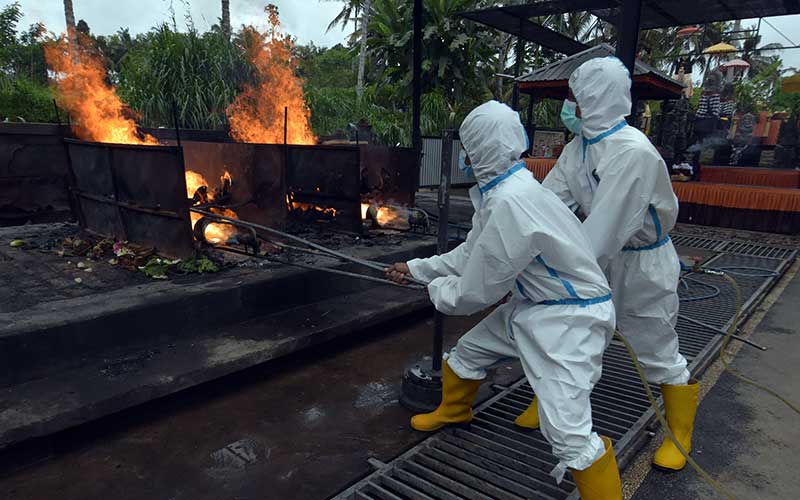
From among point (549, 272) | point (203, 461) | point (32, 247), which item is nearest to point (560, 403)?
point (549, 272)

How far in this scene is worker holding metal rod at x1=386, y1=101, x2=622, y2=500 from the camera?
2.11m

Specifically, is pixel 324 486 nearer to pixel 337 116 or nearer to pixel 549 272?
pixel 549 272

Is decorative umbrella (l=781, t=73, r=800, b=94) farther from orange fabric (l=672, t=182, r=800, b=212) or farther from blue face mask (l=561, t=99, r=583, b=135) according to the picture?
blue face mask (l=561, t=99, r=583, b=135)

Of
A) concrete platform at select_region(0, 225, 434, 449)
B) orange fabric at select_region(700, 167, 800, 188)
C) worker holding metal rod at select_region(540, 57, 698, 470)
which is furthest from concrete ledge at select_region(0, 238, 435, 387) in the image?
orange fabric at select_region(700, 167, 800, 188)

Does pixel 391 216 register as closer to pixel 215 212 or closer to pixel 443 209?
pixel 215 212

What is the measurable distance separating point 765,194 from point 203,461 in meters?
10.7

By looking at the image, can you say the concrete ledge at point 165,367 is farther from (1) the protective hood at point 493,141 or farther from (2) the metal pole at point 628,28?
(2) the metal pole at point 628,28

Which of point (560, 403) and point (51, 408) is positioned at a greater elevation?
point (560, 403)

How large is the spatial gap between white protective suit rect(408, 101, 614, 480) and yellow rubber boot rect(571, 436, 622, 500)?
64 millimetres

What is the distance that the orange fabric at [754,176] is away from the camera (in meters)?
10.9

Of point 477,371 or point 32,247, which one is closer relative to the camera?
point 477,371

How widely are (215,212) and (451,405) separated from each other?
345 centimetres

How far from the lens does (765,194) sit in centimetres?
923

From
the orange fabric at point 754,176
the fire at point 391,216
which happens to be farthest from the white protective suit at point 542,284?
the orange fabric at point 754,176
